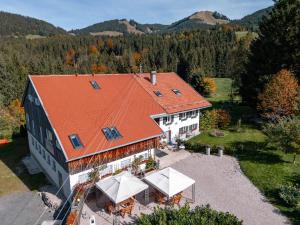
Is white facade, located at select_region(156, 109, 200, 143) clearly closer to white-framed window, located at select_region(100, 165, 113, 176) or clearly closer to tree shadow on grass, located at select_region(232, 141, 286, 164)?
tree shadow on grass, located at select_region(232, 141, 286, 164)

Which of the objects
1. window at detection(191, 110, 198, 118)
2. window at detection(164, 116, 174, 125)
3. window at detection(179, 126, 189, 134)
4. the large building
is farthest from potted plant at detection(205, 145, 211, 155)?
window at detection(191, 110, 198, 118)

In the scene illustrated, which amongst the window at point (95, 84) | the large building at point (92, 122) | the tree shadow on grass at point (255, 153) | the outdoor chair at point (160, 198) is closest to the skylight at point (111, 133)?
the large building at point (92, 122)

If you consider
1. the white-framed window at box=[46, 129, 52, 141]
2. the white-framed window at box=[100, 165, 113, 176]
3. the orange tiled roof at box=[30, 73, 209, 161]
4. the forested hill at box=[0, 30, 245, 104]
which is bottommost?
the white-framed window at box=[100, 165, 113, 176]

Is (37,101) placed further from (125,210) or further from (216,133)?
(216,133)

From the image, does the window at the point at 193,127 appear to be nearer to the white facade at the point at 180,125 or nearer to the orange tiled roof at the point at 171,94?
the white facade at the point at 180,125

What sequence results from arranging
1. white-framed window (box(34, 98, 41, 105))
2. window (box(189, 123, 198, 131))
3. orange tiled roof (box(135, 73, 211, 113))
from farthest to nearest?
window (box(189, 123, 198, 131)), orange tiled roof (box(135, 73, 211, 113)), white-framed window (box(34, 98, 41, 105))
